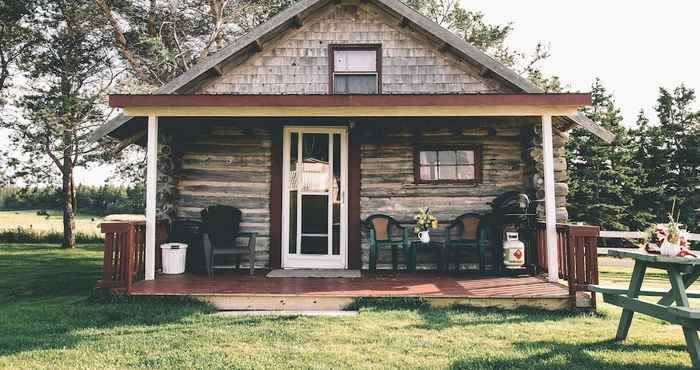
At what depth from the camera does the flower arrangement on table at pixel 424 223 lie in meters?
6.84

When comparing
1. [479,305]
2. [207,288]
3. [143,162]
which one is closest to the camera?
[479,305]

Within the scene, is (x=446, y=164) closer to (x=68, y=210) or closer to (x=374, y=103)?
(x=374, y=103)

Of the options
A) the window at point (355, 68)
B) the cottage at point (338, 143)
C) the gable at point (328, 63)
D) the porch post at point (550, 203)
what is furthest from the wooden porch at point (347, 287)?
the window at point (355, 68)

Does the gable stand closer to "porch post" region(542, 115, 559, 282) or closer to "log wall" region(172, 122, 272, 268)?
"log wall" region(172, 122, 272, 268)

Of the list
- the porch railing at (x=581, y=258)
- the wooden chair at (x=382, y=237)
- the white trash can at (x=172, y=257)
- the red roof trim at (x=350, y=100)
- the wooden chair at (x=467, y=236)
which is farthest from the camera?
the wooden chair at (x=382, y=237)

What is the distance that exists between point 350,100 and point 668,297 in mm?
3962

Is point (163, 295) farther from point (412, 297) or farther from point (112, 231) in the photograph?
point (412, 297)

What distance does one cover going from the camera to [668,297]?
167 inches

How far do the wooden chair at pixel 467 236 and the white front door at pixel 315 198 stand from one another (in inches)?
70.2

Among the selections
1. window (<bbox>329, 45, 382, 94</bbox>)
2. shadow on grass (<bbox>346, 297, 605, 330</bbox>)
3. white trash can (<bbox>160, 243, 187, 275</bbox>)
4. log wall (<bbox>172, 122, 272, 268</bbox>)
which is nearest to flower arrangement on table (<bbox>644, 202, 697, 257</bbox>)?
shadow on grass (<bbox>346, 297, 605, 330</bbox>)

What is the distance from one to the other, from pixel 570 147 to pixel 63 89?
17764 mm

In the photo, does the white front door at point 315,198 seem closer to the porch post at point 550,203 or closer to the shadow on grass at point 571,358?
the porch post at point 550,203

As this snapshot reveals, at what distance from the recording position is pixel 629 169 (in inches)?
685

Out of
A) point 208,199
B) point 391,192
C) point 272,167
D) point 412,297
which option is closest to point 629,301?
point 412,297
